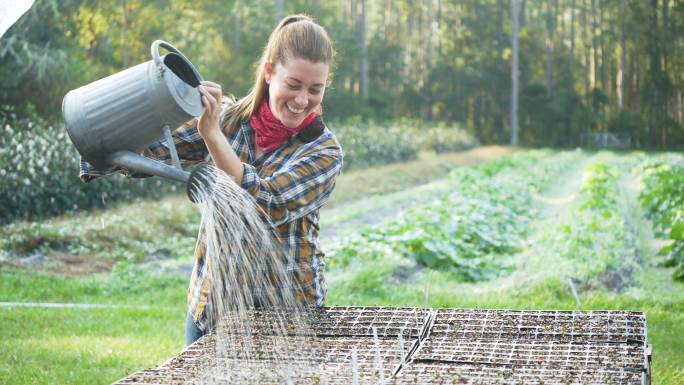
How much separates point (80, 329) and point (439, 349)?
3.75 metres

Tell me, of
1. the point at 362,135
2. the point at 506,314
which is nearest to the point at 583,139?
the point at 362,135

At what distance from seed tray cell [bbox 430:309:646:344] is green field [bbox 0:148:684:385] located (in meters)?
1.91

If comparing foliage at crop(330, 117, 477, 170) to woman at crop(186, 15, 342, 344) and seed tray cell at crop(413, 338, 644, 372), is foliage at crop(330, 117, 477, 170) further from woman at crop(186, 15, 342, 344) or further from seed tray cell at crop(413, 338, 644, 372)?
seed tray cell at crop(413, 338, 644, 372)

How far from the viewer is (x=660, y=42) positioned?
32812 mm

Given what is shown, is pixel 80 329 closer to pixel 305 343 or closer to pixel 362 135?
pixel 305 343

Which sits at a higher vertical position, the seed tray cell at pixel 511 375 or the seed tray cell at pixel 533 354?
the seed tray cell at pixel 511 375

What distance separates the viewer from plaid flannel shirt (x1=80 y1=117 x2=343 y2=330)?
97.2 inches

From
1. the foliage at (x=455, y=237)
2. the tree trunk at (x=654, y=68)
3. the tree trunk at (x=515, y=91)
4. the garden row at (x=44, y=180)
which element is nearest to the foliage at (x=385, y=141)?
the tree trunk at (x=515, y=91)

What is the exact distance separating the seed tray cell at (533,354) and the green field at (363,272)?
2.17 metres

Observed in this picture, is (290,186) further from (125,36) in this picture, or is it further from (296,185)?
(125,36)

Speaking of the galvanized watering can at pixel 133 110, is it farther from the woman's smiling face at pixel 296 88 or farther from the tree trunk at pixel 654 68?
the tree trunk at pixel 654 68

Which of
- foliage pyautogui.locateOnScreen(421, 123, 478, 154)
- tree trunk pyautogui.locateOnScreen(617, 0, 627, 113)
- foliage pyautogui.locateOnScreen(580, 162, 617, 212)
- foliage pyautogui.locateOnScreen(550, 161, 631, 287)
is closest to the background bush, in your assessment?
foliage pyautogui.locateOnScreen(550, 161, 631, 287)

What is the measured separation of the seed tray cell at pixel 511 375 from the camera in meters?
1.91

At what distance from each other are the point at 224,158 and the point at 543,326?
0.96m
